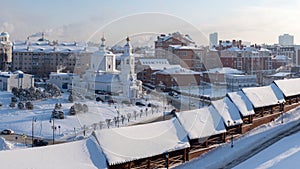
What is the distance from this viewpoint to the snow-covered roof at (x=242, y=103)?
→ 6.09 metres

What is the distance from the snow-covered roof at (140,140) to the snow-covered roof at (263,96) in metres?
2.35

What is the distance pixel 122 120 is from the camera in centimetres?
1042

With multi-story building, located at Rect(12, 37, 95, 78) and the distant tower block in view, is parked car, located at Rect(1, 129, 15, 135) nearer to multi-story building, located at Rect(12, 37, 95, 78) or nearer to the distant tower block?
multi-story building, located at Rect(12, 37, 95, 78)

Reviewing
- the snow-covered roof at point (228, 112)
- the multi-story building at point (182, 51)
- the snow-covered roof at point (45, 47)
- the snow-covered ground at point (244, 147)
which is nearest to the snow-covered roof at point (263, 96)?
the snow-covered ground at point (244, 147)

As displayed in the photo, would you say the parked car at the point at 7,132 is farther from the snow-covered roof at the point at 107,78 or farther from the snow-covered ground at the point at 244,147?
the snow-covered ground at the point at 244,147

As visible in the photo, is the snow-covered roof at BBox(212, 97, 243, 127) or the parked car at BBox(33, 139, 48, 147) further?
the parked car at BBox(33, 139, 48, 147)

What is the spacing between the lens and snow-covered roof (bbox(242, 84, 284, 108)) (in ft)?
21.6

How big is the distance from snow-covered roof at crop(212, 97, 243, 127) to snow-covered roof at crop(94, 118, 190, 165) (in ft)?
3.58

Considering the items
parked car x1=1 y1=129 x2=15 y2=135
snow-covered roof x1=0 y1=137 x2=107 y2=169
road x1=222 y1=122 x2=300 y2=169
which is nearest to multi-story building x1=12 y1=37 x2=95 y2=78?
parked car x1=1 y1=129 x2=15 y2=135

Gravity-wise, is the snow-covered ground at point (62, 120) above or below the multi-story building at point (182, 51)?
below

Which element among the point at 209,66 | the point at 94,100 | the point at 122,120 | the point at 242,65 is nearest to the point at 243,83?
the point at 209,66

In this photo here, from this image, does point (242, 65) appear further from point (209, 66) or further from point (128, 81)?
point (128, 81)

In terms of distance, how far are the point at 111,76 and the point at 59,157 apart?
11925 mm

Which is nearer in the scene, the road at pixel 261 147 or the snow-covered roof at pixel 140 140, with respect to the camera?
the snow-covered roof at pixel 140 140
